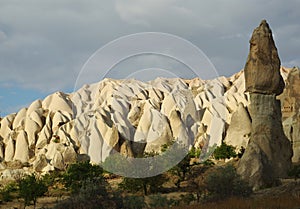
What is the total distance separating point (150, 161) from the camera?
97.5 feet

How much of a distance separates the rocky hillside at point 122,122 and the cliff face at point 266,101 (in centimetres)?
1240

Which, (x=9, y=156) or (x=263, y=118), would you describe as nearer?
(x=263, y=118)

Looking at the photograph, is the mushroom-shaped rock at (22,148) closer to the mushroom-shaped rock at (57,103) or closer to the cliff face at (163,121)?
the cliff face at (163,121)

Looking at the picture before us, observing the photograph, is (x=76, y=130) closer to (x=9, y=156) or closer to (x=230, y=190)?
(x=9, y=156)

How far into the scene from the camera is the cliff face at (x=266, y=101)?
81.6 ft

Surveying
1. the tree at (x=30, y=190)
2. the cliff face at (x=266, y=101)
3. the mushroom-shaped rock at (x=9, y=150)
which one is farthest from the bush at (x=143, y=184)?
the mushroom-shaped rock at (x=9, y=150)

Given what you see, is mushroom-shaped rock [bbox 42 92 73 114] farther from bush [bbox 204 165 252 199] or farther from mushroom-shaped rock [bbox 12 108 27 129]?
bush [bbox 204 165 252 199]

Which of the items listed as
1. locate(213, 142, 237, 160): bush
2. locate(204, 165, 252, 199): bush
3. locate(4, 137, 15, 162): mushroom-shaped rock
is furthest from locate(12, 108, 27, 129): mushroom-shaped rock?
locate(204, 165, 252, 199): bush

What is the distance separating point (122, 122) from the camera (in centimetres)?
5934

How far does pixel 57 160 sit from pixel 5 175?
→ 199 inches

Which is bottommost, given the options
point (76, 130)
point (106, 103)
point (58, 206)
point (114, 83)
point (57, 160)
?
point (58, 206)

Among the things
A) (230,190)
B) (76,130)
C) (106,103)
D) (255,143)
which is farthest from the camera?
(106,103)

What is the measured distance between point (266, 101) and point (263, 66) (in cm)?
190

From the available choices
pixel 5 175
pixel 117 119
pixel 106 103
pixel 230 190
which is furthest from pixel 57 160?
pixel 230 190
